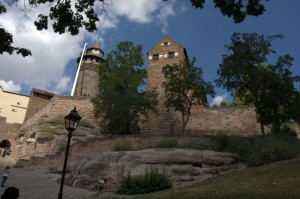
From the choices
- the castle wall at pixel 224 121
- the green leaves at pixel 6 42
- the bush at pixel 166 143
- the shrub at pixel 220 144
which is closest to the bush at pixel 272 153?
the shrub at pixel 220 144

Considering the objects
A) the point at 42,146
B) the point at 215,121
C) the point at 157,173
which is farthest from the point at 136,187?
the point at 42,146

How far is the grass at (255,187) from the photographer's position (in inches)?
434

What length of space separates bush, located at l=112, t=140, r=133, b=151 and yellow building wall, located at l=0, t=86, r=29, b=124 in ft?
102

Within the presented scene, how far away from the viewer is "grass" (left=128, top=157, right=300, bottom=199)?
1103cm

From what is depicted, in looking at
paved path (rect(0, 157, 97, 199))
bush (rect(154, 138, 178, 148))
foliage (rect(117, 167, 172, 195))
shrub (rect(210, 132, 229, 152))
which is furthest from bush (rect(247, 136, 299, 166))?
paved path (rect(0, 157, 97, 199))

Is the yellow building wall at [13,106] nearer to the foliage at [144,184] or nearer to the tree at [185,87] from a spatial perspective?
the tree at [185,87]

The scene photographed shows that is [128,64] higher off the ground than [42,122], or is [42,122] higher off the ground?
[128,64]

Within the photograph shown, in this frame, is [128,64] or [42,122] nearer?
[42,122]

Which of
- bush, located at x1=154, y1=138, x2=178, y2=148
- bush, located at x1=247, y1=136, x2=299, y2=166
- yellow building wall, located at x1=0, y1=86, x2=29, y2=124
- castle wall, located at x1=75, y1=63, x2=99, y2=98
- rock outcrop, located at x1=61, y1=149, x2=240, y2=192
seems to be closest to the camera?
rock outcrop, located at x1=61, y1=149, x2=240, y2=192

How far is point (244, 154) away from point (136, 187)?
24.1 feet

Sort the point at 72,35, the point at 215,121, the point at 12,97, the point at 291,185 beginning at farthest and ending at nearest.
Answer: the point at 12,97, the point at 215,121, the point at 291,185, the point at 72,35

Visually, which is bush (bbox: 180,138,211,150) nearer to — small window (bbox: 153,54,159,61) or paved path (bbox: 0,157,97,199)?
paved path (bbox: 0,157,97,199)

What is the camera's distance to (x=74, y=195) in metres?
15.1

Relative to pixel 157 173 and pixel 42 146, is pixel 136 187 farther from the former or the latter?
pixel 42 146
